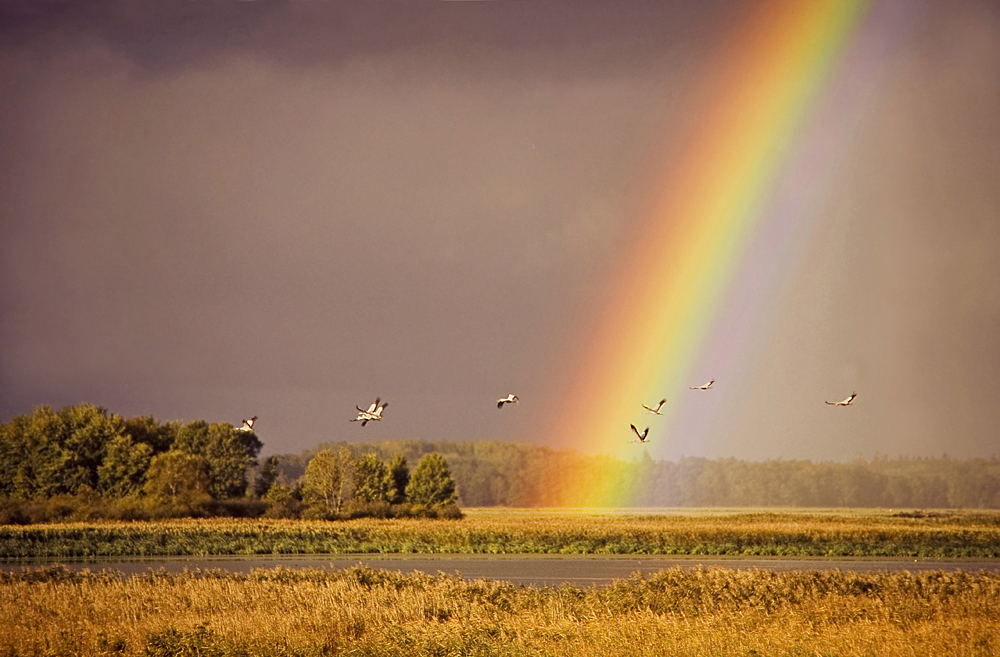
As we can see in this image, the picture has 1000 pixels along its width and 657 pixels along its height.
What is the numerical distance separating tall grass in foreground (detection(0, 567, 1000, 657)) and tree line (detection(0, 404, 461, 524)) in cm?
7347

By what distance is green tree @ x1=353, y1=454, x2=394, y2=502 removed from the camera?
414 feet

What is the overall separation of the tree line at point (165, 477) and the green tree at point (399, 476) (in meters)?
0.13

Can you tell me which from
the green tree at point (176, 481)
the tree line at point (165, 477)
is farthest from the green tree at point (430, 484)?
the green tree at point (176, 481)

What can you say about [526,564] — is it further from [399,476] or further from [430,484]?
[399,476]

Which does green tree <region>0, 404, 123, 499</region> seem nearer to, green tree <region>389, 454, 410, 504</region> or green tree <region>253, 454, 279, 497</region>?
green tree <region>253, 454, 279, 497</region>

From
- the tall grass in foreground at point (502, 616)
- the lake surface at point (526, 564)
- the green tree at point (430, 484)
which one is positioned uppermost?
the green tree at point (430, 484)

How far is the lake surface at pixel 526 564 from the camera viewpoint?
49688 millimetres

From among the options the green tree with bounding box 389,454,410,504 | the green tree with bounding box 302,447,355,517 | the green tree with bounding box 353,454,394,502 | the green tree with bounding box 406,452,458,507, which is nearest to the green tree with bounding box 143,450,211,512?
the green tree with bounding box 302,447,355,517

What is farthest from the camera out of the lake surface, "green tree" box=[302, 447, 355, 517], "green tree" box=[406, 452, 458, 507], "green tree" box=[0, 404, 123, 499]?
"green tree" box=[406, 452, 458, 507]

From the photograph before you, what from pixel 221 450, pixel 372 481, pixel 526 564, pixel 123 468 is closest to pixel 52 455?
pixel 123 468

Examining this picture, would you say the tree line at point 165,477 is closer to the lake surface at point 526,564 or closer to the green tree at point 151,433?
the green tree at point 151,433

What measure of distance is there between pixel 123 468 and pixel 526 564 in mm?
73215

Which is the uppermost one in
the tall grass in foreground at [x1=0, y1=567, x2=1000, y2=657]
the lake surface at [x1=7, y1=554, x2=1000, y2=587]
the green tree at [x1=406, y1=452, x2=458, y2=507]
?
the green tree at [x1=406, y1=452, x2=458, y2=507]

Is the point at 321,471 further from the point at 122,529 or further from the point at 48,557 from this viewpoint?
the point at 48,557
